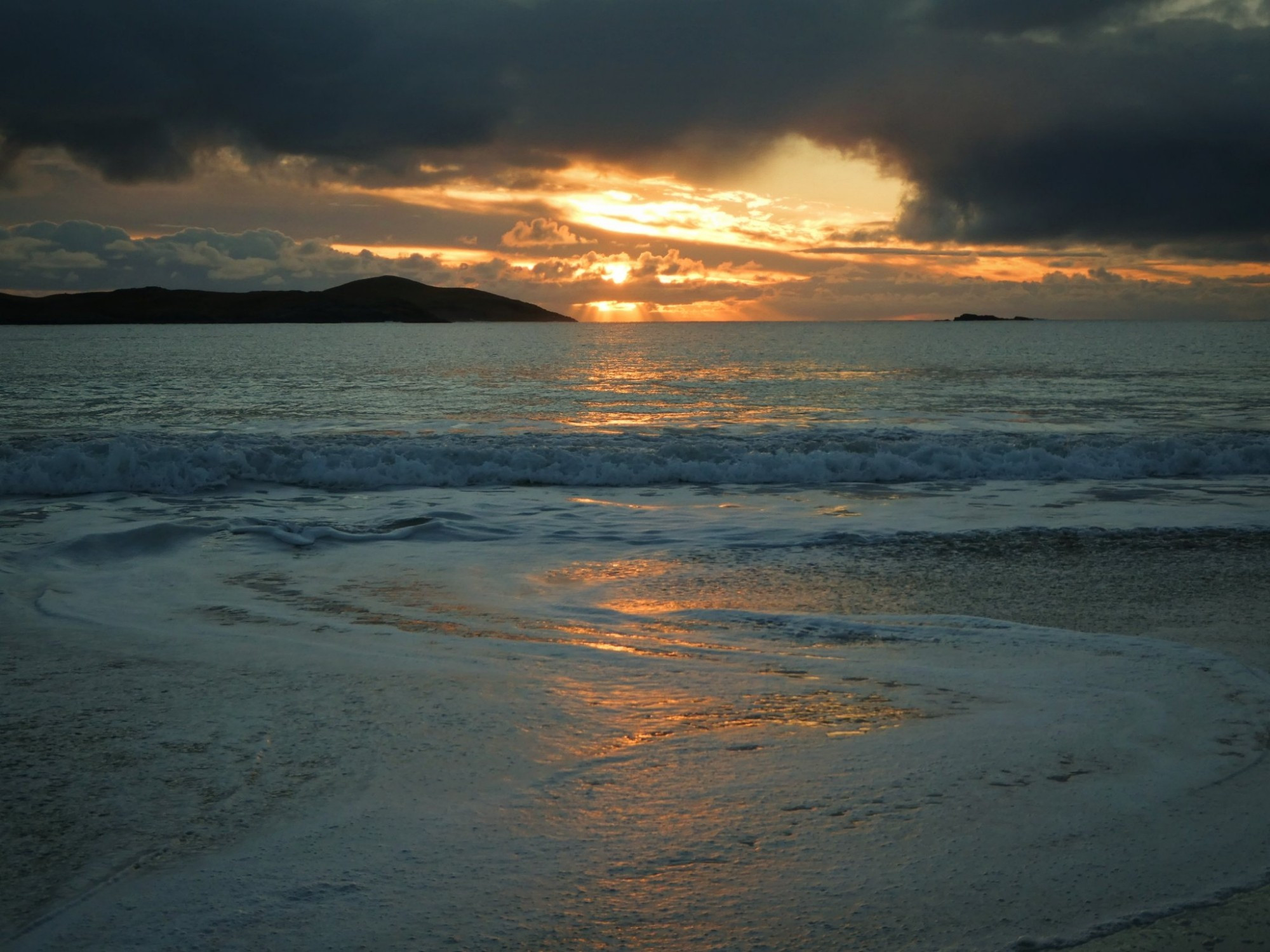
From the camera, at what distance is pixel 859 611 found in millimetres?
6953

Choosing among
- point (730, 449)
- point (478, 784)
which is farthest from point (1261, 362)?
point (478, 784)

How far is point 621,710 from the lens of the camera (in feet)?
16.2

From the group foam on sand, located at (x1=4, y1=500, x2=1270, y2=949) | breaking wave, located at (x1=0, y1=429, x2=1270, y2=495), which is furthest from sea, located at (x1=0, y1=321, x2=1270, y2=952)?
breaking wave, located at (x1=0, y1=429, x2=1270, y2=495)

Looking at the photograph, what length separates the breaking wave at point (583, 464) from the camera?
44.9 feet

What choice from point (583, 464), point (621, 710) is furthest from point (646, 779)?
point (583, 464)

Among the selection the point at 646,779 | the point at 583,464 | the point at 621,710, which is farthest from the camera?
the point at 583,464

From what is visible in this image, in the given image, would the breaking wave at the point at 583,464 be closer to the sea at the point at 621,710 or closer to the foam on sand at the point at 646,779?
the sea at the point at 621,710

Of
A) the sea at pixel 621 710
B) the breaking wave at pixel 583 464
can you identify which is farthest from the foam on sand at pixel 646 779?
the breaking wave at pixel 583 464

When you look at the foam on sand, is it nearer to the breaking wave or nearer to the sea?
the sea

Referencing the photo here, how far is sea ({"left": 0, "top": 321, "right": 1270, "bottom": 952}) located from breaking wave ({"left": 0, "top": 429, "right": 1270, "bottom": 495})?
0.13m

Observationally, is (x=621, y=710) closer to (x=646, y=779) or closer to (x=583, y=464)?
(x=646, y=779)

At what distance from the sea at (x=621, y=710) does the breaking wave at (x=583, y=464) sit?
0.13 m

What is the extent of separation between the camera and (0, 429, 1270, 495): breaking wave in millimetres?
13680

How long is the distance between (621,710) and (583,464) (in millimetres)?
10286
